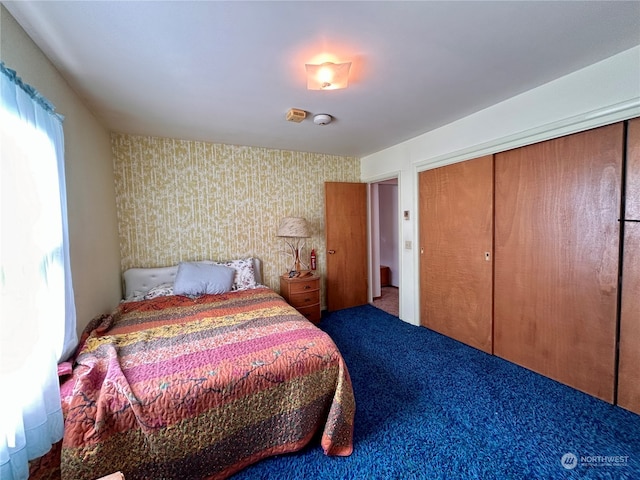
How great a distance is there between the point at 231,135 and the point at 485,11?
2.41 metres

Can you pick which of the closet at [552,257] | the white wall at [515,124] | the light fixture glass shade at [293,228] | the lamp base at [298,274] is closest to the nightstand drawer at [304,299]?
the lamp base at [298,274]

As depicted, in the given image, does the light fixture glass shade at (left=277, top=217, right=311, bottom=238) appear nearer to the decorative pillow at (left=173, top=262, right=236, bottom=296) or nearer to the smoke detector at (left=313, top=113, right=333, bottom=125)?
Answer: the decorative pillow at (left=173, top=262, right=236, bottom=296)

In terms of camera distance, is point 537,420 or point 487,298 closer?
point 537,420

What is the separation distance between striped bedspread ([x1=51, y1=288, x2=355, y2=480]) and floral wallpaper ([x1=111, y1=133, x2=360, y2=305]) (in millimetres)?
1279

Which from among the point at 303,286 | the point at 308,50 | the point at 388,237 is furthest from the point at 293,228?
the point at 388,237

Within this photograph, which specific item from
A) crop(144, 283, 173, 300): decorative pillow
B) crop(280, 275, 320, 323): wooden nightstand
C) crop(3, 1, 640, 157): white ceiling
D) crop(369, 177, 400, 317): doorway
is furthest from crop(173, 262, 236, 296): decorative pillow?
crop(369, 177, 400, 317): doorway

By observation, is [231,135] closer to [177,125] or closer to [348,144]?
[177,125]

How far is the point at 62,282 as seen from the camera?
4.36 feet

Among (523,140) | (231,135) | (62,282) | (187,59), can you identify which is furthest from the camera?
(231,135)

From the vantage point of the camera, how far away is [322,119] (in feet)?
7.84

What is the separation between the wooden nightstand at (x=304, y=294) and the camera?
3.22 meters

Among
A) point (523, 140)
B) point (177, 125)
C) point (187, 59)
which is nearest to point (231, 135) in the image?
point (177, 125)

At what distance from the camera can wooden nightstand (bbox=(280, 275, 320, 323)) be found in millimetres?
3219

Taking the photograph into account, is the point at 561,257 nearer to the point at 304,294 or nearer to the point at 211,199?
the point at 304,294
